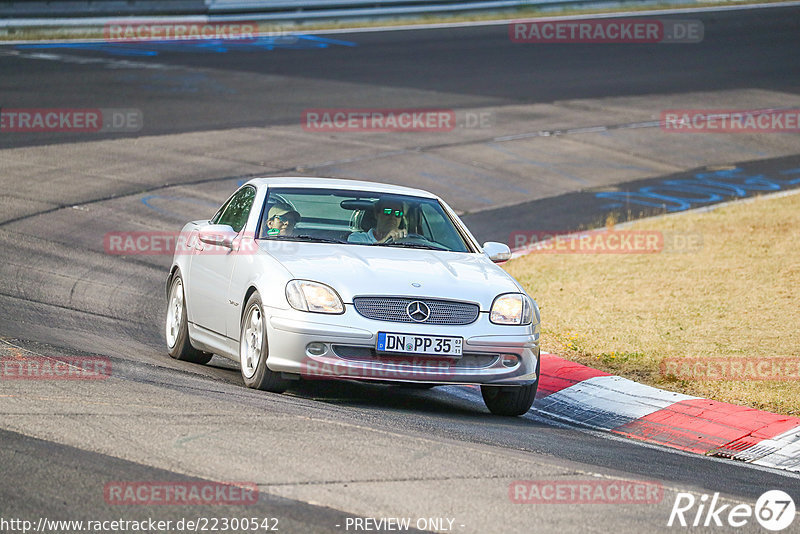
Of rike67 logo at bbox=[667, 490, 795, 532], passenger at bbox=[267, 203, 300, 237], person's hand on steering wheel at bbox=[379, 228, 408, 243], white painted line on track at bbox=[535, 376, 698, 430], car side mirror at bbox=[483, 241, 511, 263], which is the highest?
passenger at bbox=[267, 203, 300, 237]

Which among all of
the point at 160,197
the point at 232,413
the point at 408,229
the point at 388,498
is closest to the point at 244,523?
the point at 388,498

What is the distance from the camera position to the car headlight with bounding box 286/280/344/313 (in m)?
7.91

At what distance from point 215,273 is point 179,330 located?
0.90 m

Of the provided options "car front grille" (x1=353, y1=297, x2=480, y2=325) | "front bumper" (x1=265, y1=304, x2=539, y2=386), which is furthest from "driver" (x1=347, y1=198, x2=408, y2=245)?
"front bumper" (x1=265, y1=304, x2=539, y2=386)

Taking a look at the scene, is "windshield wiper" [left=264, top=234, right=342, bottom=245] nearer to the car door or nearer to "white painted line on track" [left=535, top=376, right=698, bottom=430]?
the car door

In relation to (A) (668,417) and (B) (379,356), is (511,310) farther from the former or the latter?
(A) (668,417)

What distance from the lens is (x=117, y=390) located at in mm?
7191

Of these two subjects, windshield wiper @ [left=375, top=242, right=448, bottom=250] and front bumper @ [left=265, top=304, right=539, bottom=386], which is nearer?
front bumper @ [left=265, top=304, right=539, bottom=386]

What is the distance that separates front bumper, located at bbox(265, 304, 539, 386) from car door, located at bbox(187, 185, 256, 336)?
1.11m

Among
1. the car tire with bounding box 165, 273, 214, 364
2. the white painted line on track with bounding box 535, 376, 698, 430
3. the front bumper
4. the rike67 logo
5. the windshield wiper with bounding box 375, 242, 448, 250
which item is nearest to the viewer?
the rike67 logo

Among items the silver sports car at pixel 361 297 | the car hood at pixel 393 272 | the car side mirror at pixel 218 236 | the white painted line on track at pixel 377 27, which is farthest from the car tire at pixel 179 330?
the white painted line on track at pixel 377 27

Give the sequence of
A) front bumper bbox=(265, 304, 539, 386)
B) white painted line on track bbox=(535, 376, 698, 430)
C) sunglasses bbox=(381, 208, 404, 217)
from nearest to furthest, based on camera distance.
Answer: front bumper bbox=(265, 304, 539, 386) → white painted line on track bbox=(535, 376, 698, 430) → sunglasses bbox=(381, 208, 404, 217)

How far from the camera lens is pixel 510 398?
855 cm

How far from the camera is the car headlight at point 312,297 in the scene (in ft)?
26.0
